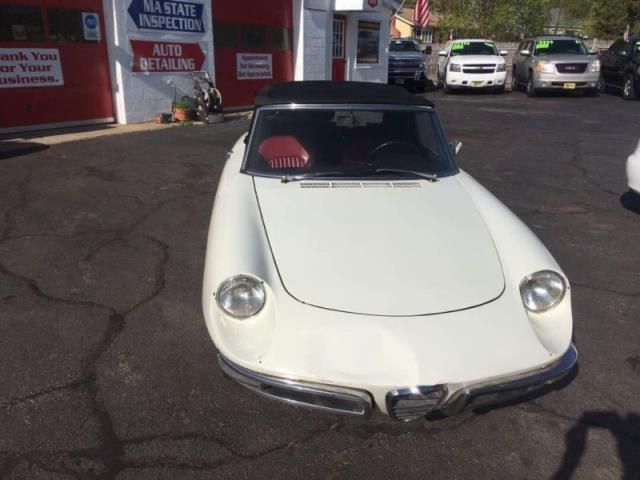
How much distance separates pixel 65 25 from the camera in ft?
31.4

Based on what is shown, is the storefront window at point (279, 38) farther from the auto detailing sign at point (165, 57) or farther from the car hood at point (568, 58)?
the car hood at point (568, 58)

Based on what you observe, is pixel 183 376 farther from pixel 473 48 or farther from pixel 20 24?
pixel 473 48

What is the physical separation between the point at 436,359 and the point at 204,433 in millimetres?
1208

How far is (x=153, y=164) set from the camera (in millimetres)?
7766

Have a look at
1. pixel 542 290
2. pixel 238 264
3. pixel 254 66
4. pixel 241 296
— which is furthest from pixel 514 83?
pixel 241 296

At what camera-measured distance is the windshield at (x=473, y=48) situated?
1855 cm

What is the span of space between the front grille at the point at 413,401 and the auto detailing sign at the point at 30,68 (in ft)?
31.0

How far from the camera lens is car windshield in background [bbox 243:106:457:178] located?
3.62m

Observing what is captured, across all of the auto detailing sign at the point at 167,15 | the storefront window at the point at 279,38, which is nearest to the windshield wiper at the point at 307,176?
the auto detailing sign at the point at 167,15

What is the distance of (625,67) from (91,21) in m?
15.6

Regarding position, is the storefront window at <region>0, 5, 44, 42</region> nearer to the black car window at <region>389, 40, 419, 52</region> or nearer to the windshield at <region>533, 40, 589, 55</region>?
the black car window at <region>389, 40, 419, 52</region>

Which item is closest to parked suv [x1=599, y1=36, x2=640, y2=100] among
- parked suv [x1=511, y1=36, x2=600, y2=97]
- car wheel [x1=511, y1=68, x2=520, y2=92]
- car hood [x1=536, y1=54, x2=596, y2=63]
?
parked suv [x1=511, y1=36, x2=600, y2=97]

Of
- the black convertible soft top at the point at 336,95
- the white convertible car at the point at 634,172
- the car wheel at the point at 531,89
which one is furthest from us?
the car wheel at the point at 531,89

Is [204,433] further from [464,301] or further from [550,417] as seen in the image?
[550,417]
